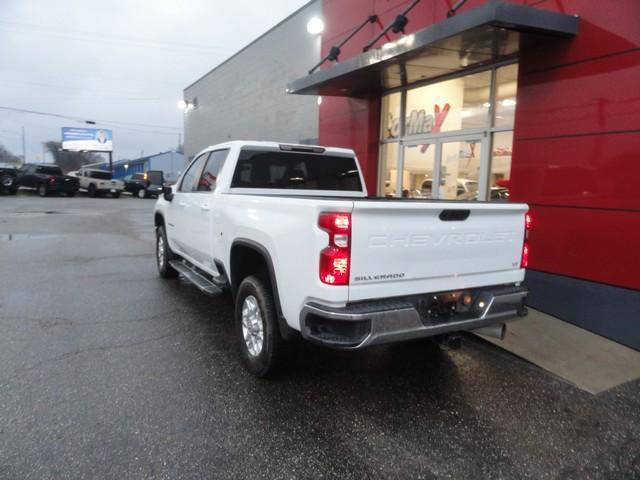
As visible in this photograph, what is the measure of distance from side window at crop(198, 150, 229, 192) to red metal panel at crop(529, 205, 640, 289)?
12.9 ft

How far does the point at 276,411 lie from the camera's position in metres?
3.36

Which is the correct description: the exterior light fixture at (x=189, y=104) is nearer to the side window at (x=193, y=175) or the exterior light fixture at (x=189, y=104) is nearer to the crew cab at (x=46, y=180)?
the crew cab at (x=46, y=180)

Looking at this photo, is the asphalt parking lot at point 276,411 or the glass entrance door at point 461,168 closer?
the asphalt parking lot at point 276,411

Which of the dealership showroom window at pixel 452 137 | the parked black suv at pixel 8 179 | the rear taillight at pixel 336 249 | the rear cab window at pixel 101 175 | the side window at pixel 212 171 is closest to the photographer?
the rear taillight at pixel 336 249

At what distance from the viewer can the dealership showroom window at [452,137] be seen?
7164 mm

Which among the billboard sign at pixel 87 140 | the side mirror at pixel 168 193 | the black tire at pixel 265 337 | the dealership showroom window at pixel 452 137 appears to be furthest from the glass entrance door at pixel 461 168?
the billboard sign at pixel 87 140

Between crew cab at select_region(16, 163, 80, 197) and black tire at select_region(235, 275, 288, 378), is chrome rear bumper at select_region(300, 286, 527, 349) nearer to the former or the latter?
black tire at select_region(235, 275, 288, 378)

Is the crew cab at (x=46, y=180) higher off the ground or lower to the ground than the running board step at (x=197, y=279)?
higher

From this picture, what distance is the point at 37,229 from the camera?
1330 centimetres

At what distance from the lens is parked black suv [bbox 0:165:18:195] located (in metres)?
27.0

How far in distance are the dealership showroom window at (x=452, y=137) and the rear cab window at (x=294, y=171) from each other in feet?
9.22

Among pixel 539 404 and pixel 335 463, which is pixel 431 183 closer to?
pixel 539 404

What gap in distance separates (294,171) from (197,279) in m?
1.61

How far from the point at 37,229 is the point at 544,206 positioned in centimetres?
1304
